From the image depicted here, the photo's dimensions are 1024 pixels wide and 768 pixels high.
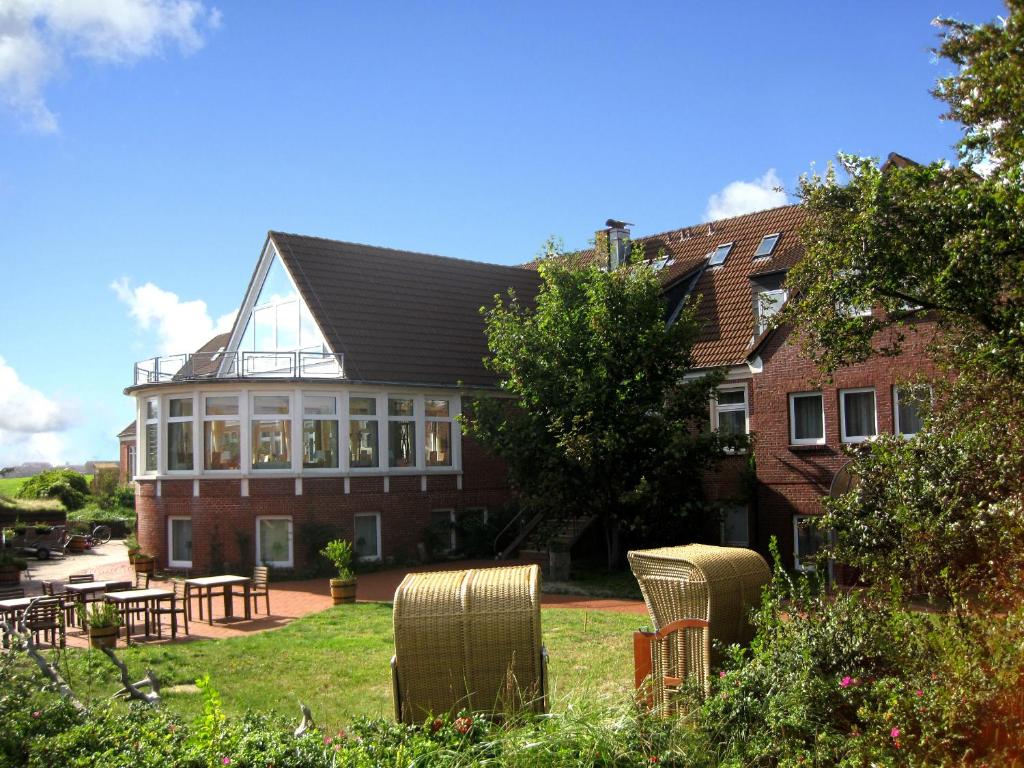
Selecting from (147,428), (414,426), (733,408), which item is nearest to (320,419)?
(414,426)

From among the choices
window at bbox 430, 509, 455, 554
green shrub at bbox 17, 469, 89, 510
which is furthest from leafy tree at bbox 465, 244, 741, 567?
green shrub at bbox 17, 469, 89, 510

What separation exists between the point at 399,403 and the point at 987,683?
21.9 m

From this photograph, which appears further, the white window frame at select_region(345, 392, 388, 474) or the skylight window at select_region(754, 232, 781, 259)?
the skylight window at select_region(754, 232, 781, 259)

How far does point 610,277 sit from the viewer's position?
20.5 metres

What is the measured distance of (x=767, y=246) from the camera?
27594mm

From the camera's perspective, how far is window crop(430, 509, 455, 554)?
85.9ft

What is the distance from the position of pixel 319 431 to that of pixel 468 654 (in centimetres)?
1798

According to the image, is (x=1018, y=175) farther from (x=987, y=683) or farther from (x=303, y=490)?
(x=303, y=490)

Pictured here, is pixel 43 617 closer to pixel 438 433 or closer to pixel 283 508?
pixel 283 508

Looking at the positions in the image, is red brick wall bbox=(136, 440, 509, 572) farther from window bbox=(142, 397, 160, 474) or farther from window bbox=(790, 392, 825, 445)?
window bbox=(790, 392, 825, 445)

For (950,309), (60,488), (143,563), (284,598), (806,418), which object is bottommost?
(284,598)

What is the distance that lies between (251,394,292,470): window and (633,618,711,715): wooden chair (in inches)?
679

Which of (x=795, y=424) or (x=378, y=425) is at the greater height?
(x=378, y=425)

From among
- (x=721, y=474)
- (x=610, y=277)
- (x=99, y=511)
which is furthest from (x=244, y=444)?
(x=99, y=511)
